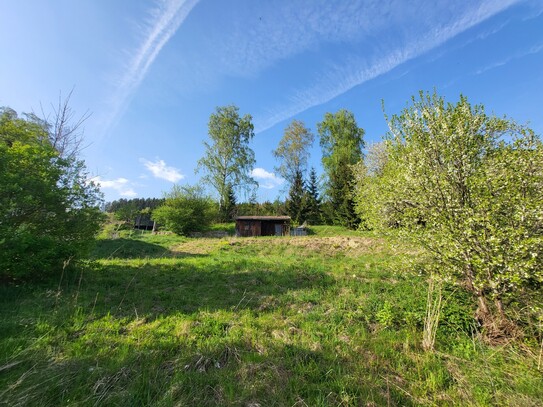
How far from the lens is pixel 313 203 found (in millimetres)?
34844

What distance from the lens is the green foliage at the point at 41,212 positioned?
643 centimetres

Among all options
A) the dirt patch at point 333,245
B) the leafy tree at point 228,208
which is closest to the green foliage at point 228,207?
the leafy tree at point 228,208

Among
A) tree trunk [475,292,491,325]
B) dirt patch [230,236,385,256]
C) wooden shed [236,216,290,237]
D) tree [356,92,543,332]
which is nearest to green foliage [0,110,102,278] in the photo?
tree [356,92,543,332]

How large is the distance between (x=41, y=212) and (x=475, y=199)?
1116 cm

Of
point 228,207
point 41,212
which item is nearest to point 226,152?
point 228,207

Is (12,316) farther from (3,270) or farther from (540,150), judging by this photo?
(540,150)

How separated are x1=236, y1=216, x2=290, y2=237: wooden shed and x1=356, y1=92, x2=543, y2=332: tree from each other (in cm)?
2515

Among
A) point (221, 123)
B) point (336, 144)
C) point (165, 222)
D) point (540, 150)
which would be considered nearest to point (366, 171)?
point (336, 144)

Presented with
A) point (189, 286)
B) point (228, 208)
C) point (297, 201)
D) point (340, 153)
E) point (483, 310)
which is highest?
point (340, 153)

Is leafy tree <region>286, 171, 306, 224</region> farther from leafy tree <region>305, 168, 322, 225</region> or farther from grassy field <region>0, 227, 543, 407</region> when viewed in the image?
grassy field <region>0, 227, 543, 407</region>

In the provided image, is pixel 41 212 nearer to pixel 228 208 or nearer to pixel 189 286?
pixel 189 286

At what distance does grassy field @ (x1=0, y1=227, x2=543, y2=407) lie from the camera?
3072 mm

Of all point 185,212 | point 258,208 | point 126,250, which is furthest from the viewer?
point 258,208

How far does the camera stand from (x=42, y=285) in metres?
7.02
